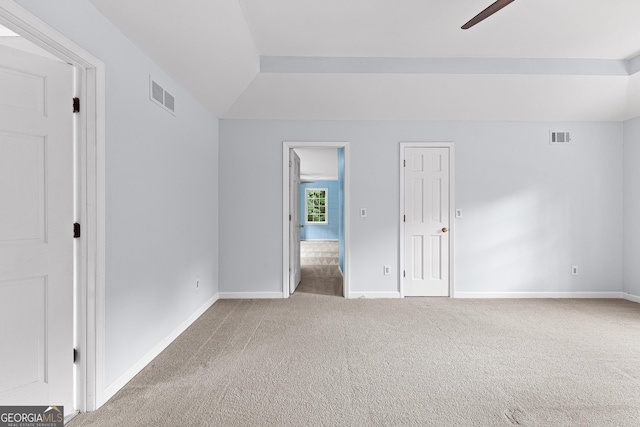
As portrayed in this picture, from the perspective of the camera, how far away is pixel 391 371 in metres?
2.56

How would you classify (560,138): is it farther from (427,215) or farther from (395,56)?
(395,56)

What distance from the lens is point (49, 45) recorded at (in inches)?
69.5

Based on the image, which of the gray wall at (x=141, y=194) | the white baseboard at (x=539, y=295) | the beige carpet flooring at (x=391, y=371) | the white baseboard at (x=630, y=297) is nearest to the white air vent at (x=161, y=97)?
the gray wall at (x=141, y=194)

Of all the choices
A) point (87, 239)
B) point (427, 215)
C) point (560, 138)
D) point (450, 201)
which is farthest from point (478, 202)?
point (87, 239)

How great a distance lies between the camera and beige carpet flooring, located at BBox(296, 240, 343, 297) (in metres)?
5.20

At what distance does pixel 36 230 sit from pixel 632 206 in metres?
6.34

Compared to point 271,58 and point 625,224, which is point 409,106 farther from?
point 625,224

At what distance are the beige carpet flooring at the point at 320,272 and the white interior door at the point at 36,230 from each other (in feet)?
11.1

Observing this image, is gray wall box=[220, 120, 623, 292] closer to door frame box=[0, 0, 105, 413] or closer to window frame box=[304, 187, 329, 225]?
door frame box=[0, 0, 105, 413]

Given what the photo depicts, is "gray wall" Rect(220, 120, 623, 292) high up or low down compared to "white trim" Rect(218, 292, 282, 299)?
up

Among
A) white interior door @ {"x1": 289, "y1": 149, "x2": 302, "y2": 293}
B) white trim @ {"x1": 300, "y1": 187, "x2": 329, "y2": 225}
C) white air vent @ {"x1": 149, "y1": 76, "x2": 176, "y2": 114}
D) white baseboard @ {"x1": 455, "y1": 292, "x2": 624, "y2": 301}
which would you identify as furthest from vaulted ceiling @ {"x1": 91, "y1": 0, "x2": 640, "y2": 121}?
white trim @ {"x1": 300, "y1": 187, "x2": 329, "y2": 225}

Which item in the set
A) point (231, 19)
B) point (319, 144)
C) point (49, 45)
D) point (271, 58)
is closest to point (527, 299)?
point (319, 144)

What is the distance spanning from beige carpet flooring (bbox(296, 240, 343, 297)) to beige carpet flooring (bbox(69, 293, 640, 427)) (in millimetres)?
1131
